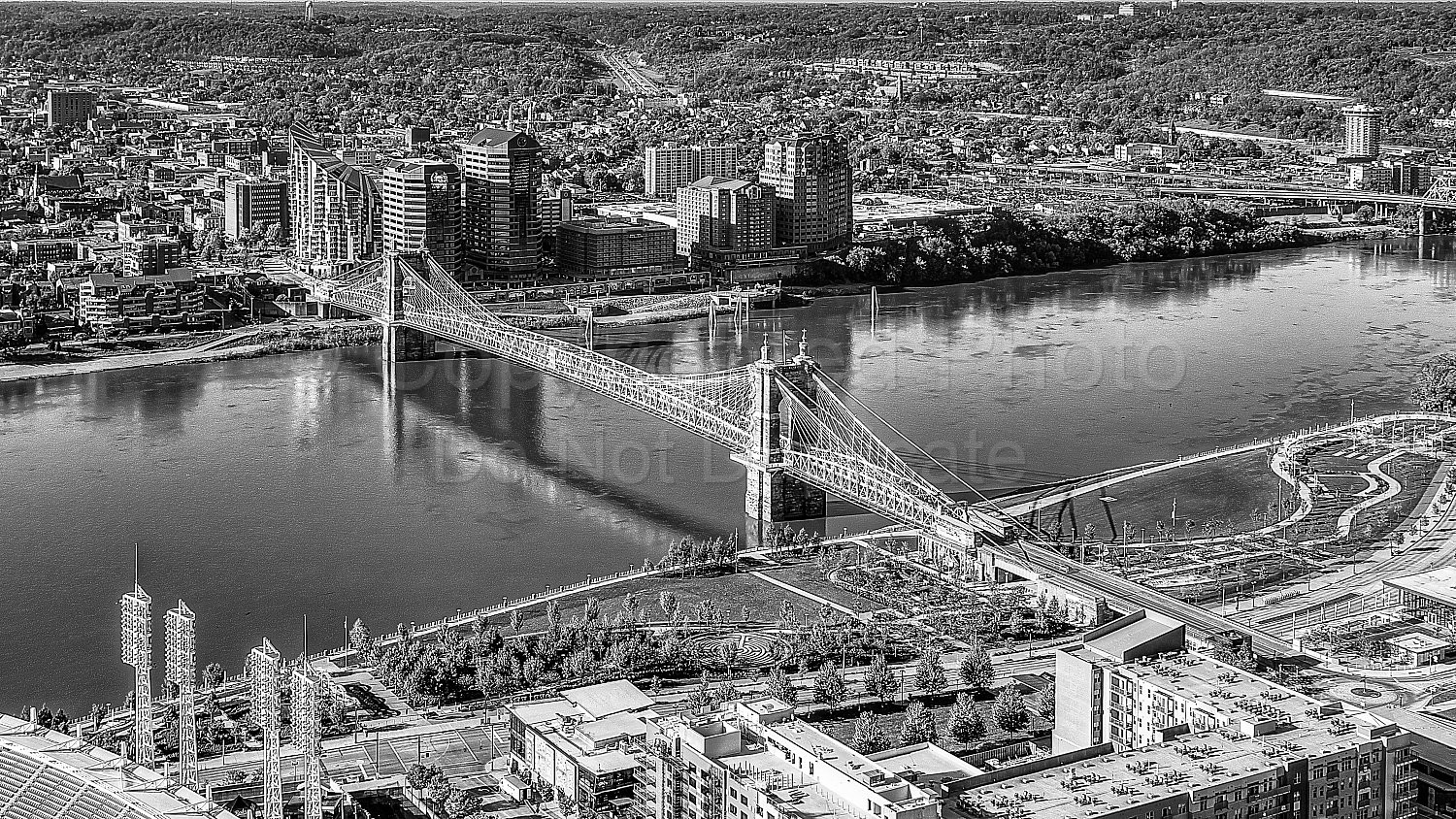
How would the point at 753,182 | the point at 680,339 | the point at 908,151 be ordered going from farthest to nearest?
the point at 908,151 → the point at 753,182 → the point at 680,339

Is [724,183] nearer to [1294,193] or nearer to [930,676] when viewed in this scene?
[1294,193]

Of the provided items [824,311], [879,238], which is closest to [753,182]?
[879,238]

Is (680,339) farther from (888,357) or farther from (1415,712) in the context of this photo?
(1415,712)

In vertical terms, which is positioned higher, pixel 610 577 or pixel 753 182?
pixel 753 182

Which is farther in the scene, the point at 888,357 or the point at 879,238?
the point at 879,238

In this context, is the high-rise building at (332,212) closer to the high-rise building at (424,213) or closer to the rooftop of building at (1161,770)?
the high-rise building at (424,213)

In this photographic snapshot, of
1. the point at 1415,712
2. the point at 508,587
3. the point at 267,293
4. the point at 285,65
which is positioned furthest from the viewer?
the point at 285,65

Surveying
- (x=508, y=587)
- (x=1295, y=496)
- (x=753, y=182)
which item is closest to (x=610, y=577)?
(x=508, y=587)

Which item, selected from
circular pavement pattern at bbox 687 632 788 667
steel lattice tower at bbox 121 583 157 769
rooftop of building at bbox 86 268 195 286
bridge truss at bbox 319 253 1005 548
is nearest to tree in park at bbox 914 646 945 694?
circular pavement pattern at bbox 687 632 788 667
